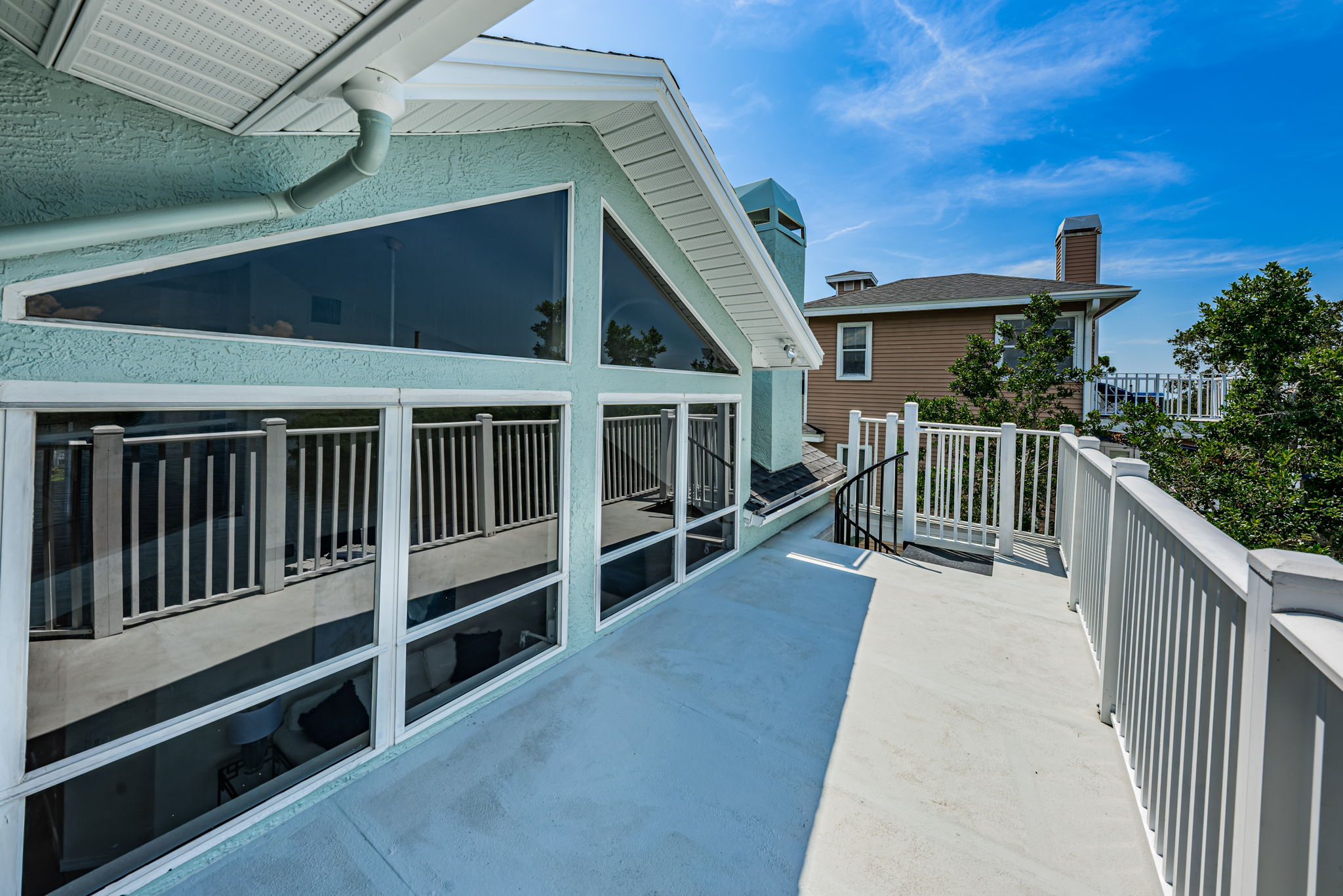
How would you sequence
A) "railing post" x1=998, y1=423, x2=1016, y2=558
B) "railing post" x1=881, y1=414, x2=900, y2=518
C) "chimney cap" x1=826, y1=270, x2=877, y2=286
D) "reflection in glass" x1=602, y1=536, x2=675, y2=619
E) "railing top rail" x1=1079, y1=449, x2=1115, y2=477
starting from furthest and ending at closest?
"chimney cap" x1=826, y1=270, x2=877, y2=286 → "railing post" x1=881, y1=414, x2=900, y2=518 → "railing post" x1=998, y1=423, x2=1016, y2=558 → "reflection in glass" x1=602, y1=536, x2=675, y2=619 → "railing top rail" x1=1079, y1=449, x2=1115, y2=477

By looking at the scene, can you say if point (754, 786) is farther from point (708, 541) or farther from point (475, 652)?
point (708, 541)

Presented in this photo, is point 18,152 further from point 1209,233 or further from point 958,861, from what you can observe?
point 1209,233

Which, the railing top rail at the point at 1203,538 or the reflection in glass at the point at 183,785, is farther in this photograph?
the reflection in glass at the point at 183,785

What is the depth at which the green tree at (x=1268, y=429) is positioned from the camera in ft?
19.9

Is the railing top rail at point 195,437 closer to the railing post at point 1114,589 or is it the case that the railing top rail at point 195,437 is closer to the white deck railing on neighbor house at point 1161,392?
the railing post at point 1114,589

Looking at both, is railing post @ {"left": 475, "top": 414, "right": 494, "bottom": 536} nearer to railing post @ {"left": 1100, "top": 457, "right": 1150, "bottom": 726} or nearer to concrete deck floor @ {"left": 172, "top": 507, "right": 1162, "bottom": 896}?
concrete deck floor @ {"left": 172, "top": 507, "right": 1162, "bottom": 896}

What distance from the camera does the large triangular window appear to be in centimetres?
396

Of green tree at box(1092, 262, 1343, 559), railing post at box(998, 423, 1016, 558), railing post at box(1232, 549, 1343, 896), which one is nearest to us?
railing post at box(1232, 549, 1343, 896)

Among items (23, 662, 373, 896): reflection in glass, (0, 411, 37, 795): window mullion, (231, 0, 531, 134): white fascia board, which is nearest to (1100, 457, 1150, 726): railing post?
(231, 0, 531, 134): white fascia board

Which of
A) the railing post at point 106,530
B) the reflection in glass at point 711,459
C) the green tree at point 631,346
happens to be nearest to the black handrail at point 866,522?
the reflection in glass at point 711,459

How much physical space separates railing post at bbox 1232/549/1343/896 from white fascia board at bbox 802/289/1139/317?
9436 mm

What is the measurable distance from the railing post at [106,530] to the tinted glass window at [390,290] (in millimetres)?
426

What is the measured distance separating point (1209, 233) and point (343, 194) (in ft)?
115

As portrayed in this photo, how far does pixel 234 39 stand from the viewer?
1505mm
